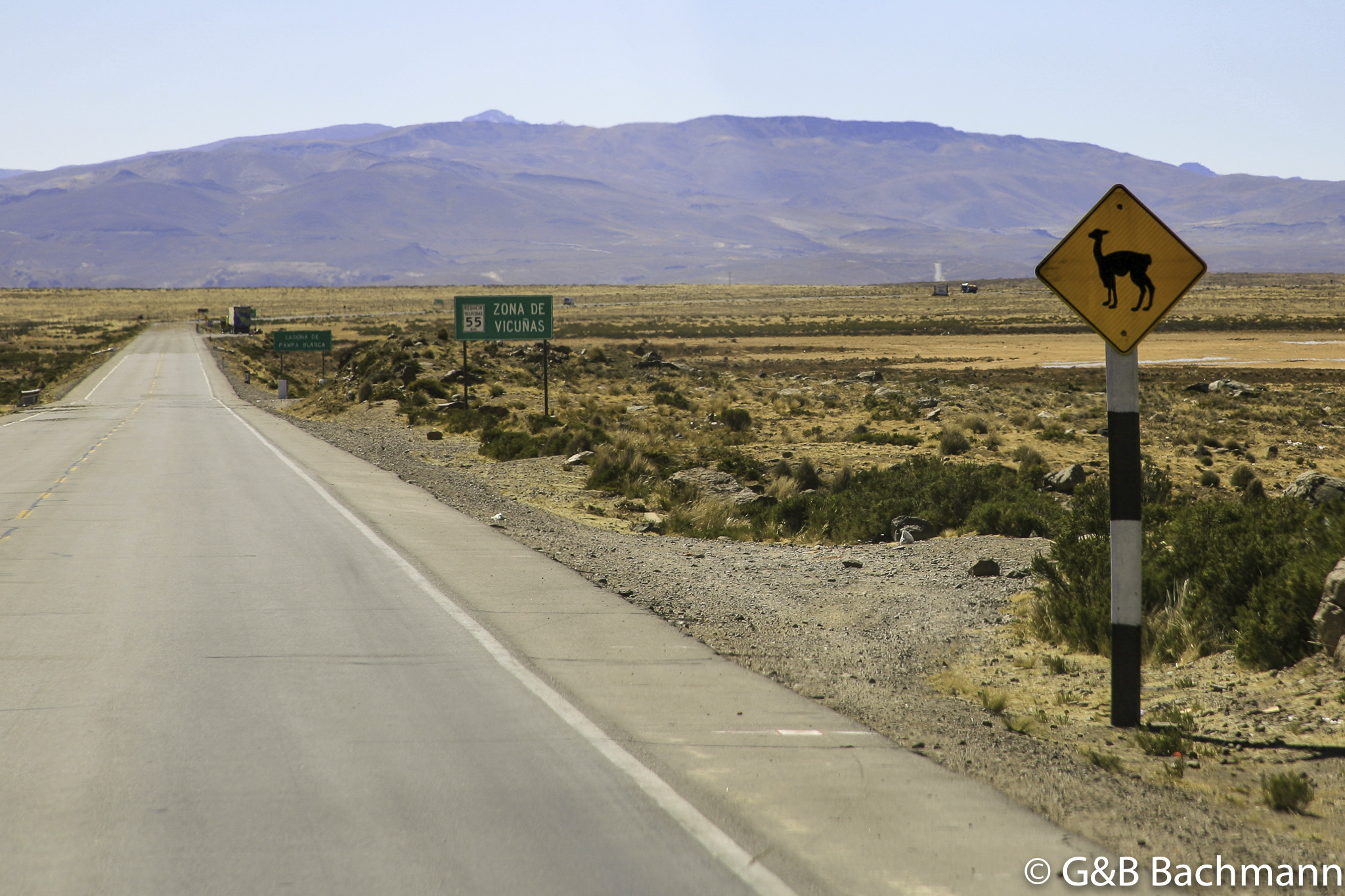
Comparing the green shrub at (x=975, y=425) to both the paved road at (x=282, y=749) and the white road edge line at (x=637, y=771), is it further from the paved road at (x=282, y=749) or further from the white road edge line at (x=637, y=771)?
the white road edge line at (x=637, y=771)

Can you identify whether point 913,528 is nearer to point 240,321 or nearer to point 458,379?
point 458,379

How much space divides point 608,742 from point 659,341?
82421mm

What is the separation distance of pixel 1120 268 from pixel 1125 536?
151 centimetres

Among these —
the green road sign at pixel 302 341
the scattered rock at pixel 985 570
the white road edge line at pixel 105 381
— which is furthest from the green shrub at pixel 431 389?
the scattered rock at pixel 985 570

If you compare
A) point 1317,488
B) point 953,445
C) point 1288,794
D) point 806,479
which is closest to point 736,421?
point 953,445

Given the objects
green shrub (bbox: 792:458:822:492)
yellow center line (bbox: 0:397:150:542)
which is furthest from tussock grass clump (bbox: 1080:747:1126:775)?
yellow center line (bbox: 0:397:150:542)

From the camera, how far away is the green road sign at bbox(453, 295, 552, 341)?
32.7 meters

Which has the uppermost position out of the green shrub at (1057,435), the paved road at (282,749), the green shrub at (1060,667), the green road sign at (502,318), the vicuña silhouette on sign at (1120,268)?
the green road sign at (502,318)

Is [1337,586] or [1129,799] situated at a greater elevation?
[1337,586]

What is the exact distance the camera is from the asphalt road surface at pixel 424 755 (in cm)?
475

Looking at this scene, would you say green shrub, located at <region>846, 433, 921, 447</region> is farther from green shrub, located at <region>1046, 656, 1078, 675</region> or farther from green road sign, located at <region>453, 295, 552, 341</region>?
green shrub, located at <region>1046, 656, 1078, 675</region>

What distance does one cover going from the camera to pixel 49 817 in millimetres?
5246

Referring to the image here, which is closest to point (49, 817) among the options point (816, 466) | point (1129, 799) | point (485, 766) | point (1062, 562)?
point (485, 766)

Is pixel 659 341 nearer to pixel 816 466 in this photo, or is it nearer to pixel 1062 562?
pixel 816 466
